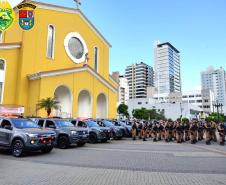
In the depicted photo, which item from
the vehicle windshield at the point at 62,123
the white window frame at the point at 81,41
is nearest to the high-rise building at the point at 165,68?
the white window frame at the point at 81,41

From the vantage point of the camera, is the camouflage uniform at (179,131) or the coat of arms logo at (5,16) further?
the camouflage uniform at (179,131)

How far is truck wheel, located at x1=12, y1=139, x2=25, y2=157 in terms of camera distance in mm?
12117

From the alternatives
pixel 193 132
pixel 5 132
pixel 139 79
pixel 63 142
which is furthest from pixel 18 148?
pixel 139 79

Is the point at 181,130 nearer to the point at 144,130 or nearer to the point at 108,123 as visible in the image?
the point at 144,130

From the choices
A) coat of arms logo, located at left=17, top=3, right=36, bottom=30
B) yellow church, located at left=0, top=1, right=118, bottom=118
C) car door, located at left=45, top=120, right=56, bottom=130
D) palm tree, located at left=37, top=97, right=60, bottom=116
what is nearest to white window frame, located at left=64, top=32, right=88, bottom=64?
yellow church, located at left=0, top=1, right=118, bottom=118

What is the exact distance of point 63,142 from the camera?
15.3 m

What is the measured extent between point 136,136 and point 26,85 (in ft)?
49.3

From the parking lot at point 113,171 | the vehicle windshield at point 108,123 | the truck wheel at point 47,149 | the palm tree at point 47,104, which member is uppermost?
the palm tree at point 47,104

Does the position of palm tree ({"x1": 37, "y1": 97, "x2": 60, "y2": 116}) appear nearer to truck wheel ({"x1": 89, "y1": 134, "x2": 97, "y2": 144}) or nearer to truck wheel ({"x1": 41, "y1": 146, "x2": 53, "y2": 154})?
truck wheel ({"x1": 89, "y1": 134, "x2": 97, "y2": 144})

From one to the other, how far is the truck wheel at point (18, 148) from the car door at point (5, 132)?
0.45 m

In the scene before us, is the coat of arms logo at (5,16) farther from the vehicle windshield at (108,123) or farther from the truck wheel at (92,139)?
the vehicle windshield at (108,123)

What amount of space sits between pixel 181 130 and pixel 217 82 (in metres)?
166

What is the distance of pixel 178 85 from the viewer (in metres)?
169

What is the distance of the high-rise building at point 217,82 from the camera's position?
168 meters
